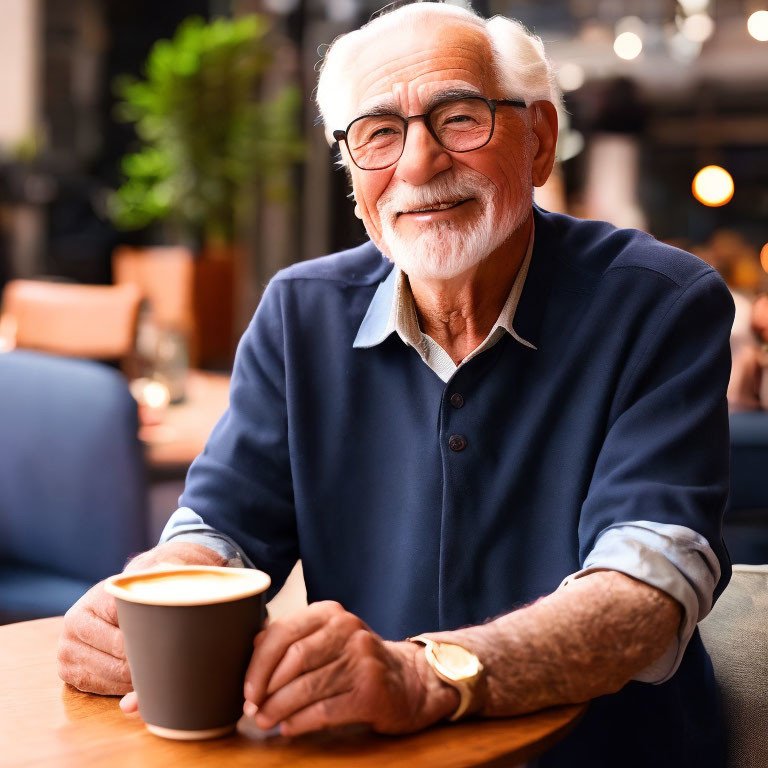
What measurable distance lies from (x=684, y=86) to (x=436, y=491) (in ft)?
20.4

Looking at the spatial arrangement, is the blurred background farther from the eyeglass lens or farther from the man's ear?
the eyeglass lens

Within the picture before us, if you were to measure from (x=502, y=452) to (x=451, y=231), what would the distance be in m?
0.31

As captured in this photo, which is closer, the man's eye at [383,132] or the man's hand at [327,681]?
the man's hand at [327,681]

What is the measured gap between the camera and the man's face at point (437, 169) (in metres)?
1.40

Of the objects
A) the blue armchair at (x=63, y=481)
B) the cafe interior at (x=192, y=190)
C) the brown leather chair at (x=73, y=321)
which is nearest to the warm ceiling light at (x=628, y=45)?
the cafe interior at (x=192, y=190)

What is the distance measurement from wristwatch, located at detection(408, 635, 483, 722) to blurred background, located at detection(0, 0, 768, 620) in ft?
15.4

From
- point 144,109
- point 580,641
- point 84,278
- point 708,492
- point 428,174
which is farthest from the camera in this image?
point 84,278

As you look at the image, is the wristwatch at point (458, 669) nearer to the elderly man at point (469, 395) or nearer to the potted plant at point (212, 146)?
the elderly man at point (469, 395)

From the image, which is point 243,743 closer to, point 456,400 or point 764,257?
point 456,400

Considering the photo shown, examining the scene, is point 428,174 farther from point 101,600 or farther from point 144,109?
point 144,109

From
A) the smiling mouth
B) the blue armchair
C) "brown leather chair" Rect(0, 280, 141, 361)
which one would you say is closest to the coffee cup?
the smiling mouth

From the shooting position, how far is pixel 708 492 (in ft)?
4.01

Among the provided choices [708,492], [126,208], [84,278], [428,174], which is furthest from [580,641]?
[84,278]

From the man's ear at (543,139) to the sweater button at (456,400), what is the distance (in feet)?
1.22
